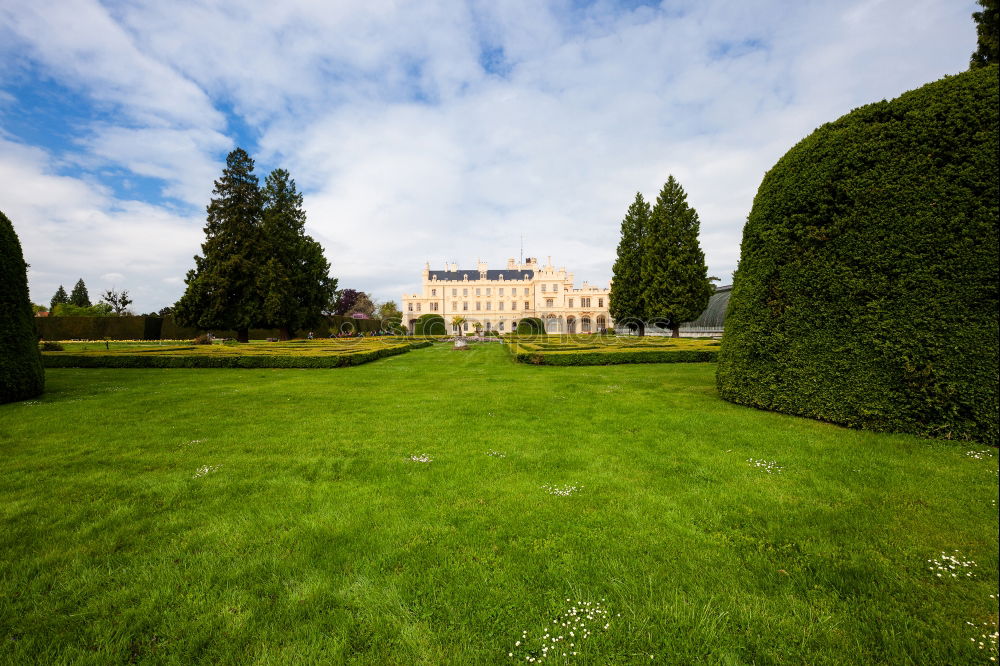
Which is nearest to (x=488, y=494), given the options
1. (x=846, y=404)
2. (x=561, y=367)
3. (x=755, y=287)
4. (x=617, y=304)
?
(x=846, y=404)

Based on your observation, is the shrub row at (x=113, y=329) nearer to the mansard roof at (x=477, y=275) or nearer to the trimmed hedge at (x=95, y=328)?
the trimmed hedge at (x=95, y=328)

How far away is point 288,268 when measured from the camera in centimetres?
2630

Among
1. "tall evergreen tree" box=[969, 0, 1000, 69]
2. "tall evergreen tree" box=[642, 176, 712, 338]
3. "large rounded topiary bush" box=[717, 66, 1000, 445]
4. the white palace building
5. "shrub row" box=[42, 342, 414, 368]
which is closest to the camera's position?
"large rounded topiary bush" box=[717, 66, 1000, 445]

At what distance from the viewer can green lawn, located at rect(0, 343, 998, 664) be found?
2.04 meters

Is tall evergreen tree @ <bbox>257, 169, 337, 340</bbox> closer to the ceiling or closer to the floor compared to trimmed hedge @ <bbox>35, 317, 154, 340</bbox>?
closer to the ceiling

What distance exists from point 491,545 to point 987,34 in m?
11.8

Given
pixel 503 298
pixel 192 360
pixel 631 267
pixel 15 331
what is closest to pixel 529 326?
pixel 631 267

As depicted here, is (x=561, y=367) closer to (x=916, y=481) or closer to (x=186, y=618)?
(x=916, y=481)

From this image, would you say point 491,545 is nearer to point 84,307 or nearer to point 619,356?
point 619,356

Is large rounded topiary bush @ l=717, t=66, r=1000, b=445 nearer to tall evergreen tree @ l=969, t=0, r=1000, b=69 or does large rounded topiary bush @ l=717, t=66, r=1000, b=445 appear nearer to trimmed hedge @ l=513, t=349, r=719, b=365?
tall evergreen tree @ l=969, t=0, r=1000, b=69

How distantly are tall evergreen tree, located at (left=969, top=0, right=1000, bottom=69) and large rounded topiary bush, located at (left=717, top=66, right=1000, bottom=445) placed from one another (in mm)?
3203

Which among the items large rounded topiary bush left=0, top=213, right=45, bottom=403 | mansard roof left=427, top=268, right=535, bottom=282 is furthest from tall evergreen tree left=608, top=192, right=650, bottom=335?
mansard roof left=427, top=268, right=535, bottom=282

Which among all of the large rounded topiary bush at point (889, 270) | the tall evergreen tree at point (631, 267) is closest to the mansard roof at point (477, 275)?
the tall evergreen tree at point (631, 267)

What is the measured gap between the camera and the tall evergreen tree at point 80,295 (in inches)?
2068
